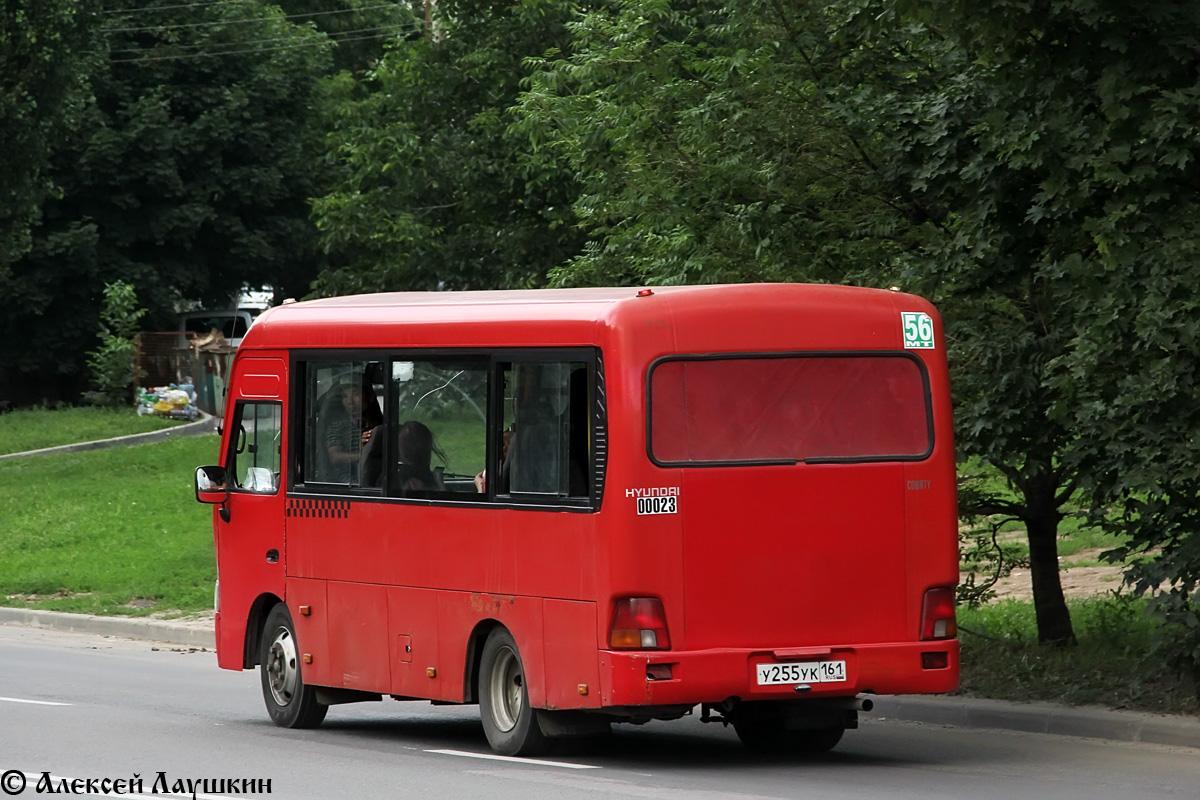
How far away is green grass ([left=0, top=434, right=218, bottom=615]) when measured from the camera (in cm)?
2212

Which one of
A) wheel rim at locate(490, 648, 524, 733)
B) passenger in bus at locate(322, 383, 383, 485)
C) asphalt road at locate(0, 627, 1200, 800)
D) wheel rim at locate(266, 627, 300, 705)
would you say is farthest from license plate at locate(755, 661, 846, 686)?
wheel rim at locate(266, 627, 300, 705)

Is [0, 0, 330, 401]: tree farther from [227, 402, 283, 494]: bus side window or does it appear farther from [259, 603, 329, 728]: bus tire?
[259, 603, 329, 728]: bus tire

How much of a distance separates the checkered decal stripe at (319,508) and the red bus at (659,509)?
0.16 metres

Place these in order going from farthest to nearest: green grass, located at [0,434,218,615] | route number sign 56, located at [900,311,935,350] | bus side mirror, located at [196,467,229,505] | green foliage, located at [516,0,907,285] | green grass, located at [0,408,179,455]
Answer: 1. green grass, located at [0,408,179,455]
2. green grass, located at [0,434,218,615]
3. green foliage, located at [516,0,907,285]
4. bus side mirror, located at [196,467,229,505]
5. route number sign 56, located at [900,311,935,350]

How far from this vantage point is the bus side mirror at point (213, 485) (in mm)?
13516

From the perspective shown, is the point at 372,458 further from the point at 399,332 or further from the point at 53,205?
the point at 53,205

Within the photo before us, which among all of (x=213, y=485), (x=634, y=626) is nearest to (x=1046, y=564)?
(x=634, y=626)

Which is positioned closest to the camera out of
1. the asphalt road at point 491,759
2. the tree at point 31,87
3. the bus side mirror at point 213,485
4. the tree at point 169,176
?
the asphalt road at point 491,759

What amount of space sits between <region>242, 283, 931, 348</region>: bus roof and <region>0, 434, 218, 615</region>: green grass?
32.2ft

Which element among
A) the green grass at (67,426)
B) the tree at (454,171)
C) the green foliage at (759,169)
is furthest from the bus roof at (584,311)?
the green grass at (67,426)

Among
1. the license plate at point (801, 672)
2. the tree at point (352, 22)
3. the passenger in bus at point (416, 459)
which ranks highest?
the tree at point (352, 22)

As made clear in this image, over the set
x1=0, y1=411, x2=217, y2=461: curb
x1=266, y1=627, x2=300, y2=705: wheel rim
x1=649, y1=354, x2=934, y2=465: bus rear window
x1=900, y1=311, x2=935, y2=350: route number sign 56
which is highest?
x1=900, y1=311, x2=935, y2=350: route number sign 56

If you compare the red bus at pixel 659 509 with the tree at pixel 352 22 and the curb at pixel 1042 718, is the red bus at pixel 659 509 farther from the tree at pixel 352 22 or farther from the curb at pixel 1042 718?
the tree at pixel 352 22

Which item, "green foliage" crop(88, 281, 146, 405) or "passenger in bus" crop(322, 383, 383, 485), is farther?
"green foliage" crop(88, 281, 146, 405)
